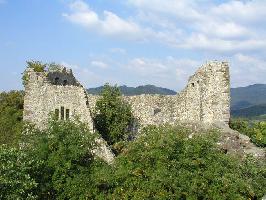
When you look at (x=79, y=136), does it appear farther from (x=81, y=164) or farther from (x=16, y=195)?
(x=16, y=195)

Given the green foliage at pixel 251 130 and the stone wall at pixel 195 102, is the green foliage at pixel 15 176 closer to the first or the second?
the stone wall at pixel 195 102

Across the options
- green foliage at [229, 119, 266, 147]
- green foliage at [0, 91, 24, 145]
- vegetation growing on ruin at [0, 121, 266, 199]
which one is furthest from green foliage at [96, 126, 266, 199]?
green foliage at [0, 91, 24, 145]

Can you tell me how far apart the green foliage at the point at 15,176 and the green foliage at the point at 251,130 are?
23911mm

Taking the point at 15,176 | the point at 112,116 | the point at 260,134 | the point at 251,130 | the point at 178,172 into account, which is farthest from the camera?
the point at 260,134

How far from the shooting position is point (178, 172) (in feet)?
90.4

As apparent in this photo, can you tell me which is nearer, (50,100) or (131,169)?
(131,169)

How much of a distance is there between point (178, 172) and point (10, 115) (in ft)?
87.2

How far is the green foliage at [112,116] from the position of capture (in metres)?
43.8

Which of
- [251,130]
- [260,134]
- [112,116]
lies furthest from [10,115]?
[260,134]

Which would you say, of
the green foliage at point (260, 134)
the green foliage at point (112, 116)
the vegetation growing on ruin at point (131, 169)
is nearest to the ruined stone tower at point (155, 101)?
the green foliage at point (112, 116)

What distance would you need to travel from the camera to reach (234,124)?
51.9 metres

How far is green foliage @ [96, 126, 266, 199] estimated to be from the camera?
2723 centimetres

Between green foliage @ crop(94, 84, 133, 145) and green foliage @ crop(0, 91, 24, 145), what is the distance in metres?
7.32

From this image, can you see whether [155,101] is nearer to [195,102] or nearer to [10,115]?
[195,102]
